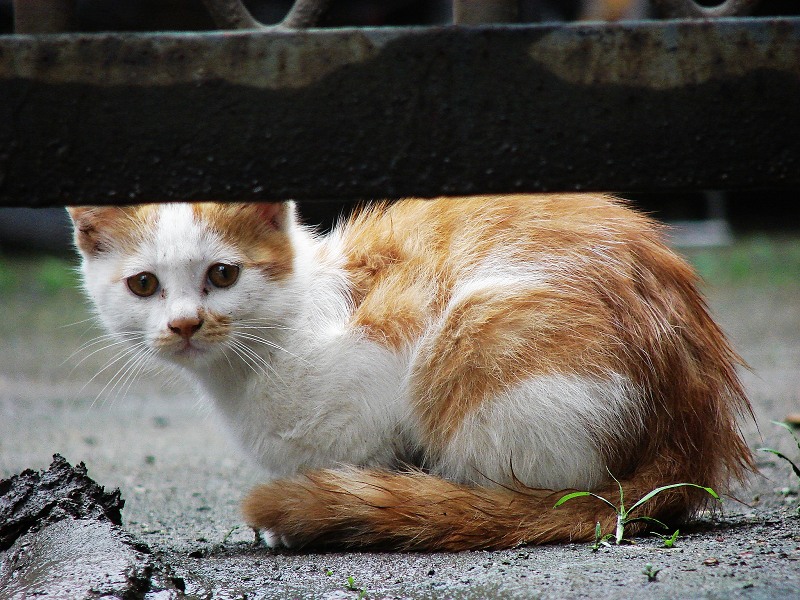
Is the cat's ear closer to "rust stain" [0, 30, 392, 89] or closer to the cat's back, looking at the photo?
the cat's back

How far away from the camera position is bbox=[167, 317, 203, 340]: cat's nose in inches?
89.9

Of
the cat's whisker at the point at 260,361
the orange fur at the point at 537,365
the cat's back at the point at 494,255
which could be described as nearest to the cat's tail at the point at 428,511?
the orange fur at the point at 537,365

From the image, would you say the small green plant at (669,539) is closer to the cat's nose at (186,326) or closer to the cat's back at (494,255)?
the cat's back at (494,255)

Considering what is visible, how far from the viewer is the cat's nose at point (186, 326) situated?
2283mm

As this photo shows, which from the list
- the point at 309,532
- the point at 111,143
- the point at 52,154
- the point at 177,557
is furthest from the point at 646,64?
the point at 177,557

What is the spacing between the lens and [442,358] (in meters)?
2.21

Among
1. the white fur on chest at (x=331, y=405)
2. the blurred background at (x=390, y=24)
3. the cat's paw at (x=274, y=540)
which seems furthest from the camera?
the blurred background at (x=390, y=24)

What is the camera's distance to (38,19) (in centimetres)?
156

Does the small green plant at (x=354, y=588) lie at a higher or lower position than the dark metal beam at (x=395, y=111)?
lower

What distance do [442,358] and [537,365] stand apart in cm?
25

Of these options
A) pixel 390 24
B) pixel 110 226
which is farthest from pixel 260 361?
pixel 390 24

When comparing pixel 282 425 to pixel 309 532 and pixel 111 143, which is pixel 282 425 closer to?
pixel 309 532

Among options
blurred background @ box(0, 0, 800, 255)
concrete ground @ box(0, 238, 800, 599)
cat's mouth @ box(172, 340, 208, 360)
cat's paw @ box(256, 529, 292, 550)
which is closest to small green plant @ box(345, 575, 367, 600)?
concrete ground @ box(0, 238, 800, 599)

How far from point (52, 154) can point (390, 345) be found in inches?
42.4
